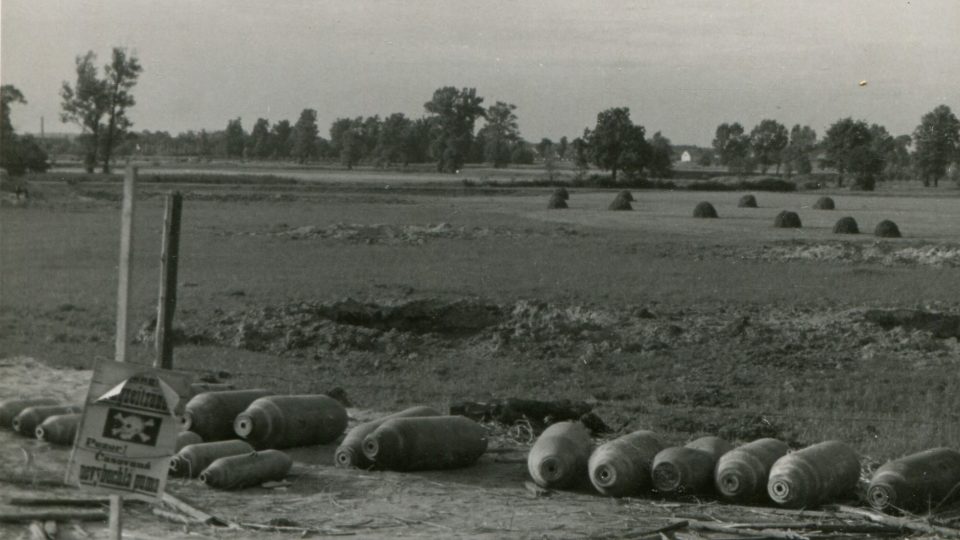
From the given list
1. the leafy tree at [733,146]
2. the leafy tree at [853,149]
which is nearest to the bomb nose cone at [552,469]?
the leafy tree at [853,149]

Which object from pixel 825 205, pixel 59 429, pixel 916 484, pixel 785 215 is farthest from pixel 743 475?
pixel 825 205

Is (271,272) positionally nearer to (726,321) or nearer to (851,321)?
(726,321)

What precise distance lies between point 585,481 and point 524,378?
307 inches

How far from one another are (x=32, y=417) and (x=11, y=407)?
1.70ft

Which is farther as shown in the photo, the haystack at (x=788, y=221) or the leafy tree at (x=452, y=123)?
the leafy tree at (x=452, y=123)

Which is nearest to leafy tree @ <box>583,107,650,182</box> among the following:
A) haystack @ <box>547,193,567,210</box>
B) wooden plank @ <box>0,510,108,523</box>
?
haystack @ <box>547,193,567,210</box>

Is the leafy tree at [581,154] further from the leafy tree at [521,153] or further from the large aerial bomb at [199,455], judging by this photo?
the large aerial bomb at [199,455]

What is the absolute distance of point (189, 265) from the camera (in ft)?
121

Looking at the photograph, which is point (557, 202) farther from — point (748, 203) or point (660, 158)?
point (660, 158)

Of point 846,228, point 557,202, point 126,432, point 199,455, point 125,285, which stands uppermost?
point 125,285

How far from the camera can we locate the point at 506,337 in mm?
23594

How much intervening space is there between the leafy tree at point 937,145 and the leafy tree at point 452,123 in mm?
44436

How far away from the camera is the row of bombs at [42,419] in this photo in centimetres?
1316

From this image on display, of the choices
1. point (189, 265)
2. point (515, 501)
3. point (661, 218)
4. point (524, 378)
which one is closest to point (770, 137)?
point (661, 218)
